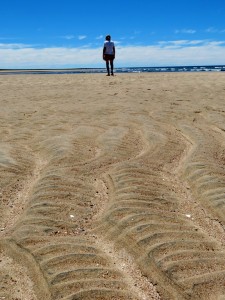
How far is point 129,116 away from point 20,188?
3.38 m

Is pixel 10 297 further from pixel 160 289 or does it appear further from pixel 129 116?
pixel 129 116

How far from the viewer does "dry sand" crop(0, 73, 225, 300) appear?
Answer: 2580 millimetres

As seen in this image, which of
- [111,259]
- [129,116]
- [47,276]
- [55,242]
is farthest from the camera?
[129,116]

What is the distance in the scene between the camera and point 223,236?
3105 millimetres

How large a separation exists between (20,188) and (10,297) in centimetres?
175

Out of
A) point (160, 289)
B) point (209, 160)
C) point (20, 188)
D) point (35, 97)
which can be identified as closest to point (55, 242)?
point (160, 289)

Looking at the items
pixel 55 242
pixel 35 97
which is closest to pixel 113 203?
pixel 55 242

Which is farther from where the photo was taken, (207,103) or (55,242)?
(207,103)

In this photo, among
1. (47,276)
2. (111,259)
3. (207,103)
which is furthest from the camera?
(207,103)

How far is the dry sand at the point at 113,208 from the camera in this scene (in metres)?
2.58

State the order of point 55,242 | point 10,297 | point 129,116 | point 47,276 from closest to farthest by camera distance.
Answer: point 10,297, point 47,276, point 55,242, point 129,116

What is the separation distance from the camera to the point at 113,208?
3.54 m

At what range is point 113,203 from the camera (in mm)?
3645

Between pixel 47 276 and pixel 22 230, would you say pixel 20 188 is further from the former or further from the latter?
pixel 47 276
